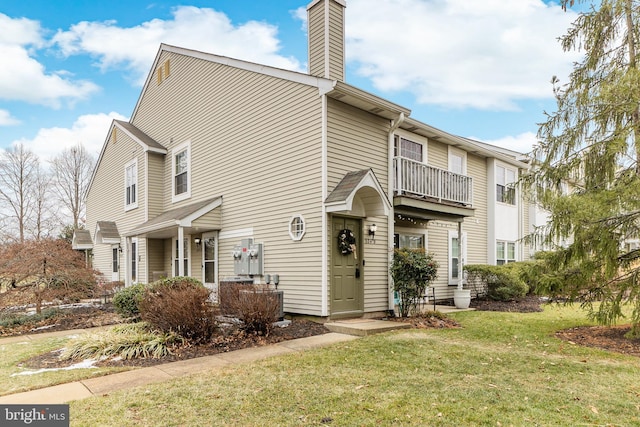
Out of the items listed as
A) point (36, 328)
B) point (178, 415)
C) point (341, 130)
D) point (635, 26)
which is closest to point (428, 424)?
point (178, 415)

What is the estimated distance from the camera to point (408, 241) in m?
12.4

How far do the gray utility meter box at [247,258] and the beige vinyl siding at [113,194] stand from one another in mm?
6021

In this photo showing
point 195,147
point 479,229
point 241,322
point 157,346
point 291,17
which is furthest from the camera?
point 479,229

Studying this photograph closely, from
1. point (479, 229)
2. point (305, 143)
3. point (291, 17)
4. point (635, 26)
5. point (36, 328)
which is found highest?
point (291, 17)

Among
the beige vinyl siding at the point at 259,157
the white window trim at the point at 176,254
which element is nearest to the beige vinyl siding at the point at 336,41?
the beige vinyl siding at the point at 259,157

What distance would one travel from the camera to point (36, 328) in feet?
32.5

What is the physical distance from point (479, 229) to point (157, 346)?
40.8 feet

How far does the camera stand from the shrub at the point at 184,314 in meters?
7.08

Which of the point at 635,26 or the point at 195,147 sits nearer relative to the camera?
the point at 635,26

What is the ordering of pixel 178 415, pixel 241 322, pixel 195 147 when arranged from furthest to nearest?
1. pixel 195 147
2. pixel 241 322
3. pixel 178 415

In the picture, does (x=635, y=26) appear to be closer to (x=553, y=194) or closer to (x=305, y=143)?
(x=553, y=194)

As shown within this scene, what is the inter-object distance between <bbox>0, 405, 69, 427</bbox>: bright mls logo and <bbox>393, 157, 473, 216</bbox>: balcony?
7.86 meters

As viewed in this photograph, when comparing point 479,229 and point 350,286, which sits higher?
point 479,229

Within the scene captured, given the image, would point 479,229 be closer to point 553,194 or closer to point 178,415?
point 553,194
